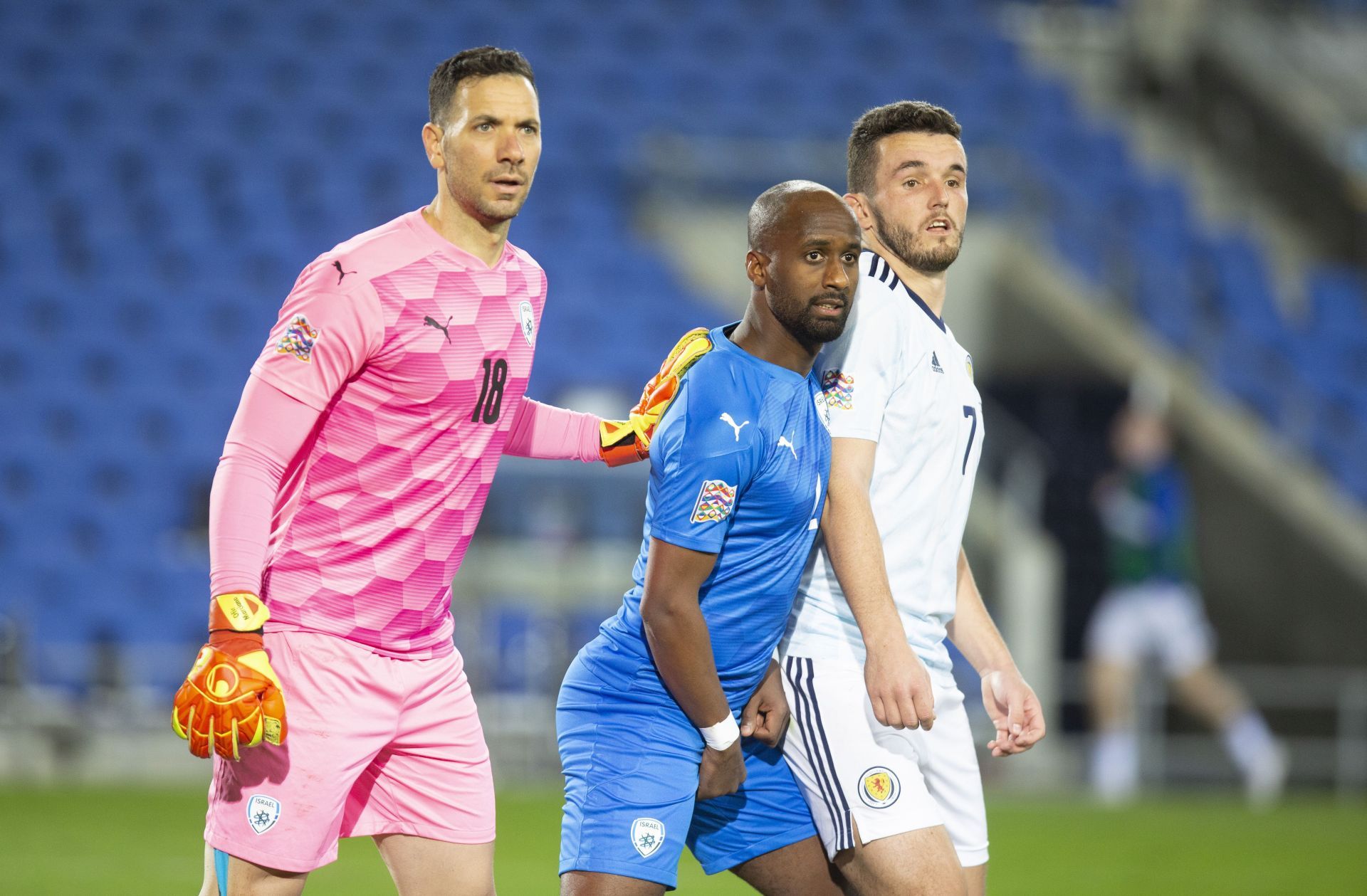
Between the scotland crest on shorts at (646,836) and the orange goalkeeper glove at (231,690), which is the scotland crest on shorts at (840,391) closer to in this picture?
the scotland crest on shorts at (646,836)

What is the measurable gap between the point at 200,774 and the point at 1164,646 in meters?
6.51

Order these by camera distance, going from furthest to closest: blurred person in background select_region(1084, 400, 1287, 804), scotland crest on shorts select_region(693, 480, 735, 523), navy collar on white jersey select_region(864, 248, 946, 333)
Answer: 1. blurred person in background select_region(1084, 400, 1287, 804)
2. navy collar on white jersey select_region(864, 248, 946, 333)
3. scotland crest on shorts select_region(693, 480, 735, 523)

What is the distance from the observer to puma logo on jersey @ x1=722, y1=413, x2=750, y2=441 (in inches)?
143

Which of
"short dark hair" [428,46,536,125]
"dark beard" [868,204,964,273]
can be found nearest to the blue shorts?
"dark beard" [868,204,964,273]

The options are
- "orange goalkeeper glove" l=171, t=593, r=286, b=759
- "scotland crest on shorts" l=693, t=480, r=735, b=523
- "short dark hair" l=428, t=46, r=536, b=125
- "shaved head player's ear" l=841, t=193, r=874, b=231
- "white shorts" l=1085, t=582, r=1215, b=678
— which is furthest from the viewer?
"white shorts" l=1085, t=582, r=1215, b=678

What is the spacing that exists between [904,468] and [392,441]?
1.18 meters

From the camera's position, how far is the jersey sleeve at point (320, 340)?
365cm

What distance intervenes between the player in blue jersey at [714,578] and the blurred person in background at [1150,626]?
26.4 feet

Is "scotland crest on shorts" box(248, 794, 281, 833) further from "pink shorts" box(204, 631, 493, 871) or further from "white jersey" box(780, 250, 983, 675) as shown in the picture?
"white jersey" box(780, 250, 983, 675)

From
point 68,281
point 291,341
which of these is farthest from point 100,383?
point 291,341

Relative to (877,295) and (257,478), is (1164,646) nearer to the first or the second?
(877,295)

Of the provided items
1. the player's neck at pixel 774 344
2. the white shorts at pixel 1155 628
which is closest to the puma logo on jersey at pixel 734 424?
the player's neck at pixel 774 344

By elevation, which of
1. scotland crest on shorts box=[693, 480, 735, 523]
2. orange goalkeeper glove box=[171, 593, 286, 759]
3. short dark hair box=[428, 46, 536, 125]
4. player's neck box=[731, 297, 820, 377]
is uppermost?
short dark hair box=[428, 46, 536, 125]

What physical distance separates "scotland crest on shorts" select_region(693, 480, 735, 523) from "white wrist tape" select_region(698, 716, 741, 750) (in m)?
0.45
